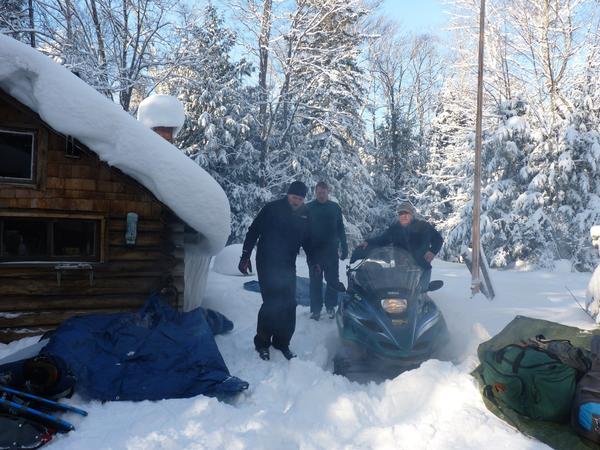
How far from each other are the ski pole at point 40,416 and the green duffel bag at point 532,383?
10.4ft

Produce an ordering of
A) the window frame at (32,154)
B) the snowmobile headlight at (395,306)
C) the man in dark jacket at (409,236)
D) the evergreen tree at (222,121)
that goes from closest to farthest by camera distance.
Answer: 1. the snowmobile headlight at (395,306)
2. the window frame at (32,154)
3. the man in dark jacket at (409,236)
4. the evergreen tree at (222,121)

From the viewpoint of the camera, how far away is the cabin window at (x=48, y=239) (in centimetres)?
552

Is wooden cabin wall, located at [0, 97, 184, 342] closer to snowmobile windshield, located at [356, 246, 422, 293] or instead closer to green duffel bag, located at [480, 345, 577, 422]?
snowmobile windshield, located at [356, 246, 422, 293]

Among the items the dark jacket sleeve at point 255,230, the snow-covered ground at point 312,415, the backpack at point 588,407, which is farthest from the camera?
the dark jacket sleeve at point 255,230

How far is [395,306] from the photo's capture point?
486 cm

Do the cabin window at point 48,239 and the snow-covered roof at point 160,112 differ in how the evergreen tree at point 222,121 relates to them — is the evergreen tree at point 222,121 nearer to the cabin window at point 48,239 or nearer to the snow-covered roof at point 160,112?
the snow-covered roof at point 160,112

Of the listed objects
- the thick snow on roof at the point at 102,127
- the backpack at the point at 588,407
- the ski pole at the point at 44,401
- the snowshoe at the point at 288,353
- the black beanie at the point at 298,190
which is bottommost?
the snowshoe at the point at 288,353

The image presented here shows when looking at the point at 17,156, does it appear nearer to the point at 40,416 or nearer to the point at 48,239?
the point at 48,239

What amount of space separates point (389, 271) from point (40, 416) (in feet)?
11.4

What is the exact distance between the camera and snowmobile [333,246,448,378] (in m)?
4.70

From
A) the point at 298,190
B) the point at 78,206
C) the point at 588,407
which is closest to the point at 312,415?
the point at 588,407

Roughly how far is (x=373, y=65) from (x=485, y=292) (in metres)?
23.7

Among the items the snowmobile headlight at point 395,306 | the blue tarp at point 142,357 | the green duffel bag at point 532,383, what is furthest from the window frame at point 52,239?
the green duffel bag at point 532,383

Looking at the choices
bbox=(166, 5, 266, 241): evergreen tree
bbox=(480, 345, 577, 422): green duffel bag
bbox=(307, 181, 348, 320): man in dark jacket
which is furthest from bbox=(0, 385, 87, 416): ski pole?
bbox=(166, 5, 266, 241): evergreen tree
